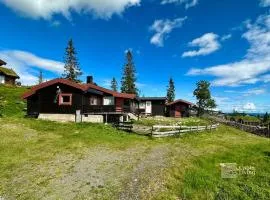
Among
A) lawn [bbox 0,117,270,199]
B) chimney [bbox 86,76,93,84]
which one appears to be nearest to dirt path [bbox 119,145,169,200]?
lawn [bbox 0,117,270,199]

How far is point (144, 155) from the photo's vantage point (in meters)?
18.3

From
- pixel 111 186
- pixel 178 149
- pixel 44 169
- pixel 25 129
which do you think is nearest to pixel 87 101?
pixel 25 129

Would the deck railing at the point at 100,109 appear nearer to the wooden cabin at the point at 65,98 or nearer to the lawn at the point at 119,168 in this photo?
the wooden cabin at the point at 65,98

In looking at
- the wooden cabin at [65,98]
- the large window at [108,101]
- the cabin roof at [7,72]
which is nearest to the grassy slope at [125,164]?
the wooden cabin at [65,98]

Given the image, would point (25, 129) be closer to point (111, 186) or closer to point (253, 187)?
point (111, 186)

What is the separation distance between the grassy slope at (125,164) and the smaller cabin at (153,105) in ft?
101

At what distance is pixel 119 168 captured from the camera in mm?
15023

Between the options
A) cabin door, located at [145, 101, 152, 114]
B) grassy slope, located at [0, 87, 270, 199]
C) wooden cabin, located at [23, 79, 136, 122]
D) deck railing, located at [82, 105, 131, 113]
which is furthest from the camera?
cabin door, located at [145, 101, 152, 114]

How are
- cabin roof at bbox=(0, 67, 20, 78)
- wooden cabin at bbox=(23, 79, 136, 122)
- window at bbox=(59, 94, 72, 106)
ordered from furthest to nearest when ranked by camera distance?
cabin roof at bbox=(0, 67, 20, 78)
window at bbox=(59, 94, 72, 106)
wooden cabin at bbox=(23, 79, 136, 122)

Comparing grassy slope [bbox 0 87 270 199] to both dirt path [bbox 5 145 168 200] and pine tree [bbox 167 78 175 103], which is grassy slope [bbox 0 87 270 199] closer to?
dirt path [bbox 5 145 168 200]

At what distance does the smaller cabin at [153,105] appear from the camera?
57031 mm

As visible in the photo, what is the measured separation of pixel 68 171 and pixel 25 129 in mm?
14220

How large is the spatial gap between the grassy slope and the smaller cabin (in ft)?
101

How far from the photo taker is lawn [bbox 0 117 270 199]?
466 inches
